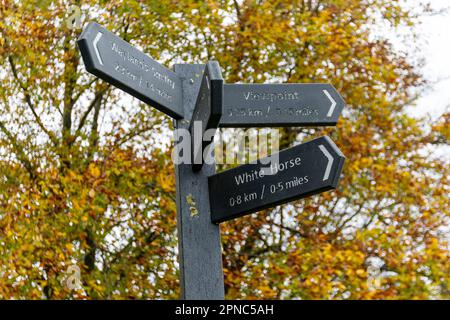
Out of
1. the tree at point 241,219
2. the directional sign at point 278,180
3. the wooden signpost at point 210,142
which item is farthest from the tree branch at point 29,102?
the directional sign at point 278,180

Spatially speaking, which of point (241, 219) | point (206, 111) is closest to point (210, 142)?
point (206, 111)

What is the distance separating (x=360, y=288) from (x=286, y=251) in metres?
1.10

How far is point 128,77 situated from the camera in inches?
126

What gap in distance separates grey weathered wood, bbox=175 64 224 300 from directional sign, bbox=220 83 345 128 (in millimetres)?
245

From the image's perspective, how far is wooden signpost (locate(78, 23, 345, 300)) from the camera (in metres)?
3.11

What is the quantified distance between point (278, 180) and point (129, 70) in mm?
834

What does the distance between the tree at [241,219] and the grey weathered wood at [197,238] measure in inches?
174

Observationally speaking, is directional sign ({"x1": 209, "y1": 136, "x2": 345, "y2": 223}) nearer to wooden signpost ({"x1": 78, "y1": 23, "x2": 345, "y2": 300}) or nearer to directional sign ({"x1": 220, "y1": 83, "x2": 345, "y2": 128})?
wooden signpost ({"x1": 78, "y1": 23, "x2": 345, "y2": 300})

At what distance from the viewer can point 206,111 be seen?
116 inches

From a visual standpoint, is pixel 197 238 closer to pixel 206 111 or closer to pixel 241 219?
pixel 206 111

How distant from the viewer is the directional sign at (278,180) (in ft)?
10.3
